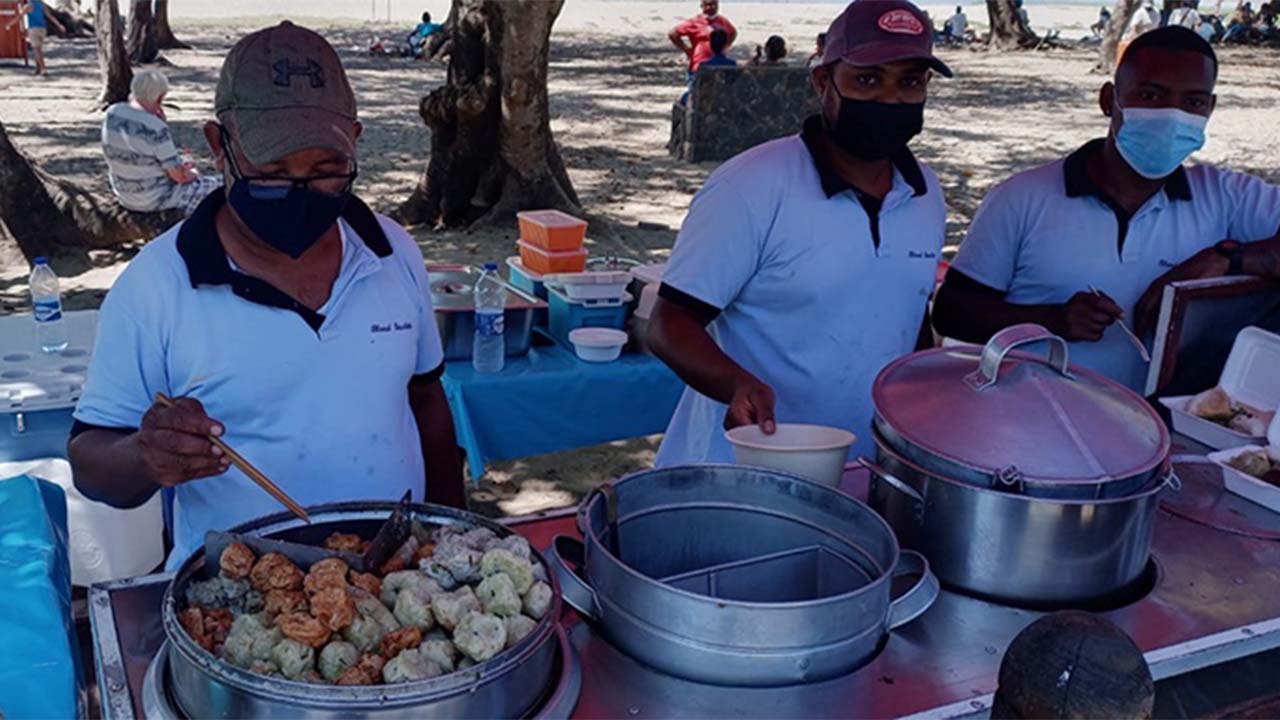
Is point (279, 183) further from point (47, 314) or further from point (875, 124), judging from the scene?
point (47, 314)

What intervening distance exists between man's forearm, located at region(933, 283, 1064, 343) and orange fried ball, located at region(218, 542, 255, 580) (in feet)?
6.19

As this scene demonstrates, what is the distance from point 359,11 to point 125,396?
3663 centimetres

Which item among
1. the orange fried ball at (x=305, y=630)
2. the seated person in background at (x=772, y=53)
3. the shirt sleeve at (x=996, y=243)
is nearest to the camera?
the orange fried ball at (x=305, y=630)

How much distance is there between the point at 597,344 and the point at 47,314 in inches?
78.0

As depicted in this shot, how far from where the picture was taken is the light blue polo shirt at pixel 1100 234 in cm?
270

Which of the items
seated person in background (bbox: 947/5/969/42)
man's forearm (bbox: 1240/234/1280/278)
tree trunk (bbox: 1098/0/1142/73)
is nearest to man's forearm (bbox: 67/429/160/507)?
man's forearm (bbox: 1240/234/1280/278)

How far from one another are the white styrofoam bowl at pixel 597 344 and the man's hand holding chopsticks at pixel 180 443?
8.00ft

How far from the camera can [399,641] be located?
132cm

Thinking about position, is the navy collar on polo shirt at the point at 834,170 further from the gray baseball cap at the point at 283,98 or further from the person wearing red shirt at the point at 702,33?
the person wearing red shirt at the point at 702,33

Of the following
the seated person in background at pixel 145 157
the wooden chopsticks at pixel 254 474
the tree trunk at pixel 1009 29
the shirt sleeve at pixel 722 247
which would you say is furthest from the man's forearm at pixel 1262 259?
the tree trunk at pixel 1009 29

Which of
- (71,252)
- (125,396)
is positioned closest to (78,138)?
(71,252)

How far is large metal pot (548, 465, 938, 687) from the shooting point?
141 cm

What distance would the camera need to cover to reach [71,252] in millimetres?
7918

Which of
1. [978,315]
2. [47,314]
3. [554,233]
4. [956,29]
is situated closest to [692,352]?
[978,315]
